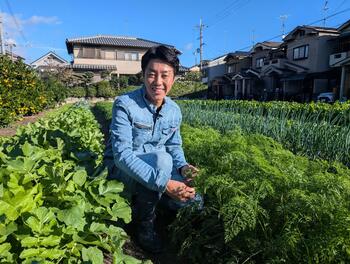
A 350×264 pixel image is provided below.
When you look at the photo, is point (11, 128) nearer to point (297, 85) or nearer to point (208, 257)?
point (208, 257)

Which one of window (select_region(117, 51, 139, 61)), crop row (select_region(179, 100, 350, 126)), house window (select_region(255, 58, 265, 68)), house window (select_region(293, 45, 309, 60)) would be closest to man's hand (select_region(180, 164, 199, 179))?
crop row (select_region(179, 100, 350, 126))

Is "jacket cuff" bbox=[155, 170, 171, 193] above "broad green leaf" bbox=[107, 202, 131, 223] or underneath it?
above

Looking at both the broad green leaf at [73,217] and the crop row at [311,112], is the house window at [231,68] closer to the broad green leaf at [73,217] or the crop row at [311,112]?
the crop row at [311,112]

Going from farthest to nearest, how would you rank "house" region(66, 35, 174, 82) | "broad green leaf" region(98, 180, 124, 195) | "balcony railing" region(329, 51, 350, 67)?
1. "house" region(66, 35, 174, 82)
2. "balcony railing" region(329, 51, 350, 67)
3. "broad green leaf" region(98, 180, 124, 195)

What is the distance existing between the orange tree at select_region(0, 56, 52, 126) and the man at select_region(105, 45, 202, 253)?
7.86 meters

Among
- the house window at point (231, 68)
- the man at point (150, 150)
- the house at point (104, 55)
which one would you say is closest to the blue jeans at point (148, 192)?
the man at point (150, 150)

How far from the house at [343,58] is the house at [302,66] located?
1.70 feet

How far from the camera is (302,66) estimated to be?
28.3 m

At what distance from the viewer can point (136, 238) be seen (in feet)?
8.33

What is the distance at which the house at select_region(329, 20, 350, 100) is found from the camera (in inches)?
906

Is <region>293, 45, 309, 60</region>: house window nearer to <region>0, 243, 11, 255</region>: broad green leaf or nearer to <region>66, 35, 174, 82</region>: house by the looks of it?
<region>66, 35, 174, 82</region>: house

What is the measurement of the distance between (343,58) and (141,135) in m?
25.3

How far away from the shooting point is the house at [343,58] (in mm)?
23000

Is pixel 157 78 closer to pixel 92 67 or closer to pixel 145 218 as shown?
pixel 145 218
